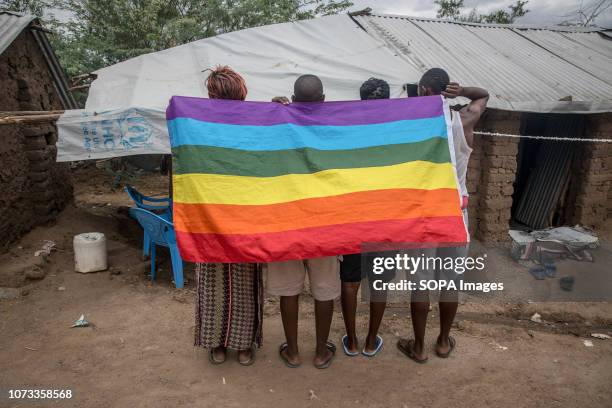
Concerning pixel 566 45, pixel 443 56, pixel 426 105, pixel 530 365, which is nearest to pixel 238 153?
pixel 426 105

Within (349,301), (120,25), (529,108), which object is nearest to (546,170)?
(529,108)

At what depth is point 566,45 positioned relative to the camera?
7266 mm

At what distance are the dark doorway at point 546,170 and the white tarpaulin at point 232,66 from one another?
10.1ft

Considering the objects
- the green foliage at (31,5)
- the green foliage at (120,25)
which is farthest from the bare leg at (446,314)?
the green foliage at (31,5)

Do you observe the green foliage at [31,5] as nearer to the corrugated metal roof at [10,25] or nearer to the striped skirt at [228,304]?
the corrugated metal roof at [10,25]

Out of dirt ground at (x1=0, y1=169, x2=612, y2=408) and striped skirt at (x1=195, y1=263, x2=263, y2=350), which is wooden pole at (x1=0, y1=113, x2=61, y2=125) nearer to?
dirt ground at (x1=0, y1=169, x2=612, y2=408)

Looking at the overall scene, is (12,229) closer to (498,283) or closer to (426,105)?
(426,105)

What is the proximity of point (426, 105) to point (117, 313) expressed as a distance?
309 centimetres

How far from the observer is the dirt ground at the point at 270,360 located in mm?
2588

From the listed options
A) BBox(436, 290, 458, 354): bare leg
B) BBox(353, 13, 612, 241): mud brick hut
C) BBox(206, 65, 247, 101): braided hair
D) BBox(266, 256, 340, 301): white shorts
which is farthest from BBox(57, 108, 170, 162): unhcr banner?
BBox(353, 13, 612, 241): mud brick hut

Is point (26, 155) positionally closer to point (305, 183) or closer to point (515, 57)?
point (305, 183)

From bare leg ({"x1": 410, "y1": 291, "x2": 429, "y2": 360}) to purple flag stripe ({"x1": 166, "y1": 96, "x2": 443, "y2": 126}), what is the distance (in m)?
1.15

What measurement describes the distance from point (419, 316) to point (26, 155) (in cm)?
557

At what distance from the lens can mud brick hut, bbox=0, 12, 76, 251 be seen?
5.24 meters
